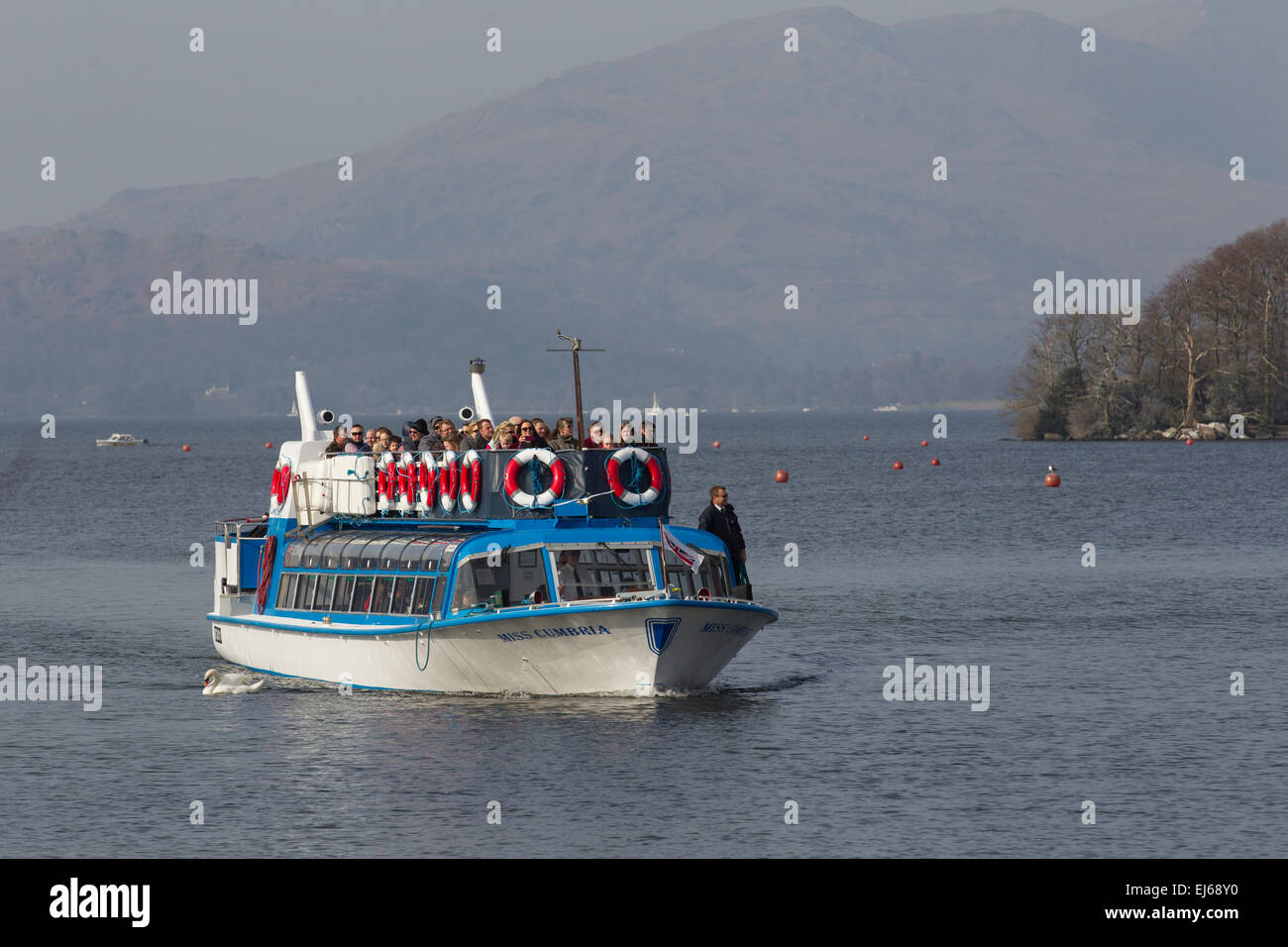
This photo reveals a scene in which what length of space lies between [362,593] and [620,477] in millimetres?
6394

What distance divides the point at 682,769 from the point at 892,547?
49.0 m

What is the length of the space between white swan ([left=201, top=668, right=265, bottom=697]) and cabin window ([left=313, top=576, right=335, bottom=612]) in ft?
7.07

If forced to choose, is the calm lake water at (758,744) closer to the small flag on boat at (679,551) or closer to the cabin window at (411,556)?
the cabin window at (411,556)

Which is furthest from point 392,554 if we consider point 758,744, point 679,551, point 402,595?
point 758,744

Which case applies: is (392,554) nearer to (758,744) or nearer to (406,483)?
(406,483)

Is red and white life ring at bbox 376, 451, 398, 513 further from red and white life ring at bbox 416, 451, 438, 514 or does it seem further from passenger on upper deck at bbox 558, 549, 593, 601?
passenger on upper deck at bbox 558, 549, 593, 601

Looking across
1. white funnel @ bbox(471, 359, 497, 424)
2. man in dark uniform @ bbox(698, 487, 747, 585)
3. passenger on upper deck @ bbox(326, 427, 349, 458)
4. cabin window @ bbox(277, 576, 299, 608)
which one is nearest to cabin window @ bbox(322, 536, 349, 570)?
cabin window @ bbox(277, 576, 299, 608)

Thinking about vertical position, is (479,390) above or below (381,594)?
above

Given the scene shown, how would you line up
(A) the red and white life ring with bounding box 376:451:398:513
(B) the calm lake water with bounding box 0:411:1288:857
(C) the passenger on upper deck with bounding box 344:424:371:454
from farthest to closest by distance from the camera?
(C) the passenger on upper deck with bounding box 344:424:371:454, (A) the red and white life ring with bounding box 376:451:398:513, (B) the calm lake water with bounding box 0:411:1288:857

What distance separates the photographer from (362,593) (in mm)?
38625

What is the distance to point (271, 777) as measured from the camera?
102 ft

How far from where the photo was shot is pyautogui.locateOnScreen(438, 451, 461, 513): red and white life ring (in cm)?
3738

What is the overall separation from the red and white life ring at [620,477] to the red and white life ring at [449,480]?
3.31 metres
